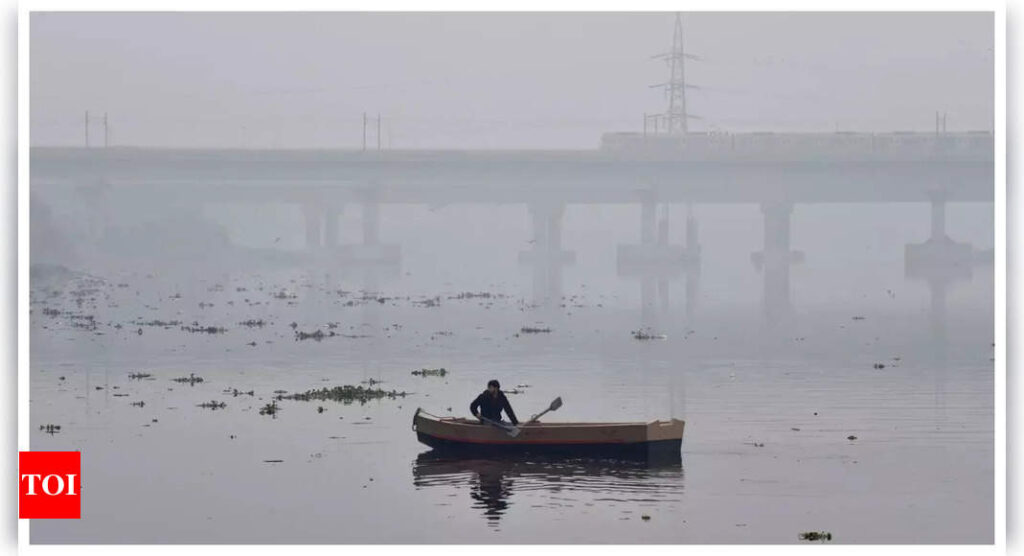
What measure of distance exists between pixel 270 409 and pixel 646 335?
31.0m

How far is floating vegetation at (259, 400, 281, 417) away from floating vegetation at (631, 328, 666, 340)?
28337 mm

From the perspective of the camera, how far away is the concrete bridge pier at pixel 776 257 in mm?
110562

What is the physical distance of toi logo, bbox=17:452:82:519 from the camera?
2644cm

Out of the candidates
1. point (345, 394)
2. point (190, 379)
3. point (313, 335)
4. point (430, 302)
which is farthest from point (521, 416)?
point (430, 302)

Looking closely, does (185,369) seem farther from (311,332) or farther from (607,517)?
(607,517)

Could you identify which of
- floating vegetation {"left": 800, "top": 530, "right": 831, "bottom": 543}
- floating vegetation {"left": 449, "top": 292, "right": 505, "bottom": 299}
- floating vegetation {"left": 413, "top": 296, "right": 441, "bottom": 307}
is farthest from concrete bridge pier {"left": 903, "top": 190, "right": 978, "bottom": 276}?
floating vegetation {"left": 800, "top": 530, "right": 831, "bottom": 543}

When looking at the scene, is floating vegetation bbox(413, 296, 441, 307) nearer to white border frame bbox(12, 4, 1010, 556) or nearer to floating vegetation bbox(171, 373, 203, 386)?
floating vegetation bbox(171, 373, 203, 386)

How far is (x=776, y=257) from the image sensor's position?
611 feet

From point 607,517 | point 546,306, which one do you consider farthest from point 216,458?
point 546,306

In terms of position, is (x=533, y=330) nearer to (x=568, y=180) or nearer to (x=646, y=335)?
(x=646, y=335)

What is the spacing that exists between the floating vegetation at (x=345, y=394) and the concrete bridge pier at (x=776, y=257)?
53.0 m

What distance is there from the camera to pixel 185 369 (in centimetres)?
5606
